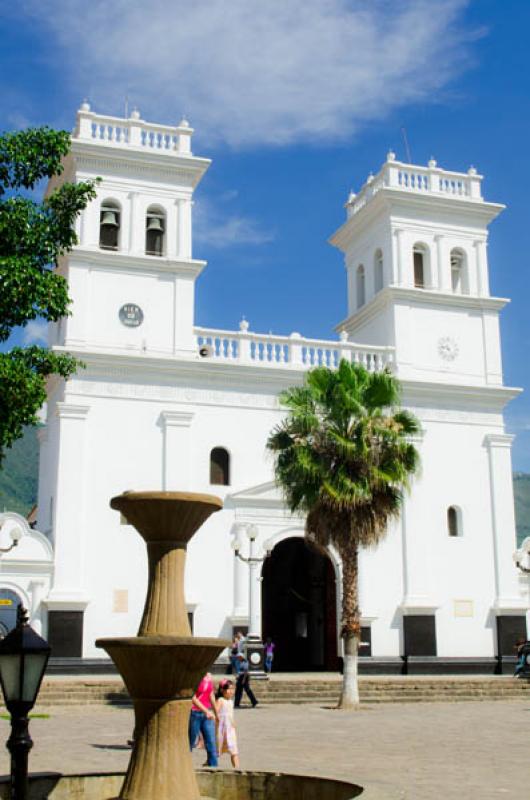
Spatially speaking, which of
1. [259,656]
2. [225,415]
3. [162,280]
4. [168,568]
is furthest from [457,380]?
[168,568]

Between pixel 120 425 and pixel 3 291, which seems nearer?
pixel 3 291

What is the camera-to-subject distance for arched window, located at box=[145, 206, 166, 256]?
30.5m

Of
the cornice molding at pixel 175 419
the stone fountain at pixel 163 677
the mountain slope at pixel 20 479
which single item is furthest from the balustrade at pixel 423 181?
the mountain slope at pixel 20 479

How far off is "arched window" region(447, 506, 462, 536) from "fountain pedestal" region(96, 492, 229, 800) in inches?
904

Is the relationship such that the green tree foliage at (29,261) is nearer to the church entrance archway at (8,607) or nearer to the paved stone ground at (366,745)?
the paved stone ground at (366,745)

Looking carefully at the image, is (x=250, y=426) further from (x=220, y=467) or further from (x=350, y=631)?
(x=350, y=631)

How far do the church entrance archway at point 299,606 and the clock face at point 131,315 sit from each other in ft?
26.9

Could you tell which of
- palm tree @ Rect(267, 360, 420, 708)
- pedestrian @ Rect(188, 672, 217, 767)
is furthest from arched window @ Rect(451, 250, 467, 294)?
pedestrian @ Rect(188, 672, 217, 767)

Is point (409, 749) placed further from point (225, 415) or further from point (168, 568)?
point (225, 415)

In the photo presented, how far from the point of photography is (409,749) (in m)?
14.4

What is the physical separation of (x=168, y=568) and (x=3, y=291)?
743 cm

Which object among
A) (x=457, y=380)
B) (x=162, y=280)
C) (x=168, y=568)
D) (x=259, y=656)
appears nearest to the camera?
(x=168, y=568)

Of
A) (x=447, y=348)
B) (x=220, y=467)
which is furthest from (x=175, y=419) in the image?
(x=447, y=348)

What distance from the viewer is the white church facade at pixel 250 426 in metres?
27.8
